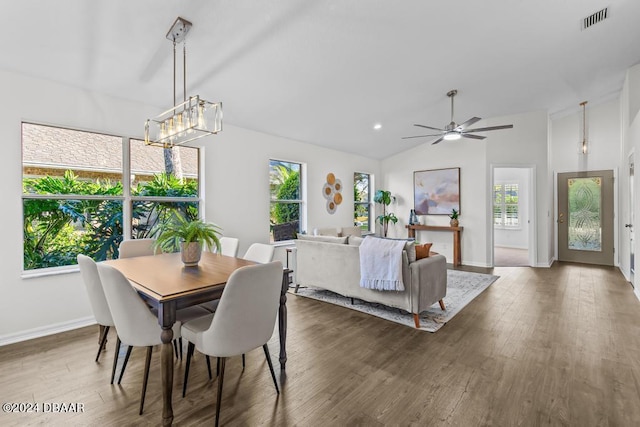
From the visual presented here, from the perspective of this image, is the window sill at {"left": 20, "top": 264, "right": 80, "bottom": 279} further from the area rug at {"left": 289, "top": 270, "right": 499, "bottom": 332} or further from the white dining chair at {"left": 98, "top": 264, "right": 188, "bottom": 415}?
the area rug at {"left": 289, "top": 270, "right": 499, "bottom": 332}

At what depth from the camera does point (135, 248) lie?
10.8 ft

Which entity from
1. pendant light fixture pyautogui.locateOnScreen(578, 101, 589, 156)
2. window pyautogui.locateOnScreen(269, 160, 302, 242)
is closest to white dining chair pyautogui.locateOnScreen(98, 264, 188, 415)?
window pyautogui.locateOnScreen(269, 160, 302, 242)

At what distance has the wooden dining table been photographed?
1.76 m

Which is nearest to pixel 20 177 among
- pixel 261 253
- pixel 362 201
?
pixel 261 253

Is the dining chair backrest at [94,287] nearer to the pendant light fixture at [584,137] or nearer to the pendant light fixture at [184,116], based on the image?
the pendant light fixture at [184,116]

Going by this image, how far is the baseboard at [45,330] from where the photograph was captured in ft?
9.58

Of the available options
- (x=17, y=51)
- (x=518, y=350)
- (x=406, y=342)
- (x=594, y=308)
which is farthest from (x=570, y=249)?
(x=17, y=51)

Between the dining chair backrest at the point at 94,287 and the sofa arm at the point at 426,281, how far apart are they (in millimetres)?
2741

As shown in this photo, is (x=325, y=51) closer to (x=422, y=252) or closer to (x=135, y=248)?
(x=422, y=252)

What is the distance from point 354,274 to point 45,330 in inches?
130

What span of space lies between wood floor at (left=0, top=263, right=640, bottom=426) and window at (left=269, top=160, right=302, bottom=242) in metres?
2.27

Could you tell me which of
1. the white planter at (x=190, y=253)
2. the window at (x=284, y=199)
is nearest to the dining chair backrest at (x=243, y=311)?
the white planter at (x=190, y=253)

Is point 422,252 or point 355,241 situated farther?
point 355,241

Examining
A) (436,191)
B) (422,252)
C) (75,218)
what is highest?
(436,191)
